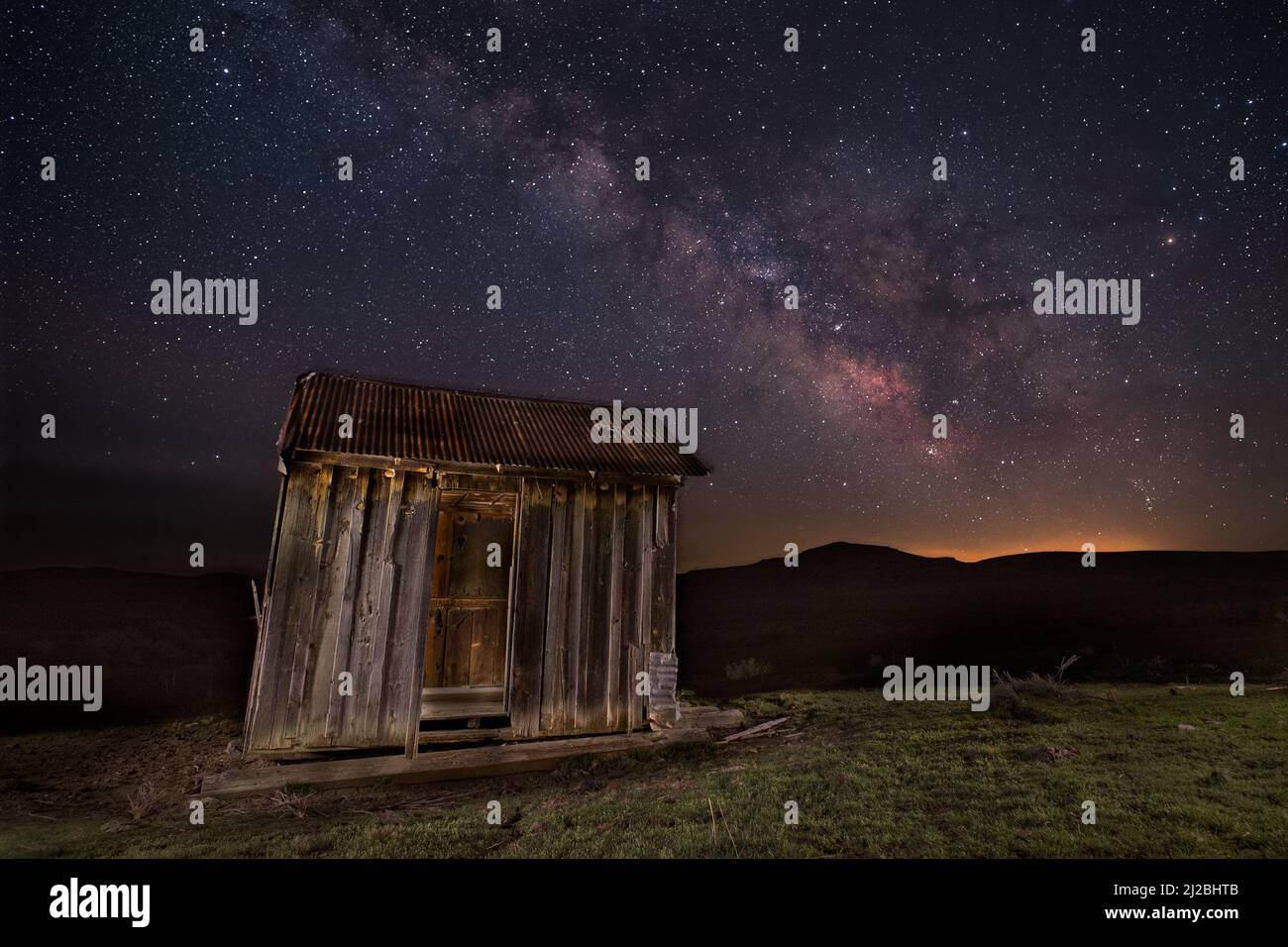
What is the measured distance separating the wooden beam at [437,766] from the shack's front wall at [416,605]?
0.26 meters

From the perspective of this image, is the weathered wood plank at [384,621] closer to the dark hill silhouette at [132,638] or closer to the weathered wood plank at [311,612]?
the weathered wood plank at [311,612]

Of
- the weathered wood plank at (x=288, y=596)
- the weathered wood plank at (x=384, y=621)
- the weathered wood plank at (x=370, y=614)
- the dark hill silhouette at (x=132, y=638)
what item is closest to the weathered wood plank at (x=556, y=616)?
the weathered wood plank at (x=384, y=621)

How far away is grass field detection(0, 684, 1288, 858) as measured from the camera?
616 cm

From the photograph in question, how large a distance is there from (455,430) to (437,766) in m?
5.44

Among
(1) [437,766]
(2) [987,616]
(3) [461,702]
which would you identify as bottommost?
(2) [987,616]

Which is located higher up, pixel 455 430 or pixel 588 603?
pixel 455 430

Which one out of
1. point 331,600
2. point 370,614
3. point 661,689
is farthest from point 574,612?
point 331,600

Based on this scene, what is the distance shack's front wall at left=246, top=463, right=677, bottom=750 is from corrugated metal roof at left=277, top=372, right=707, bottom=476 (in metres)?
0.48

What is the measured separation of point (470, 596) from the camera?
14094 millimetres

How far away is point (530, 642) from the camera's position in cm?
983

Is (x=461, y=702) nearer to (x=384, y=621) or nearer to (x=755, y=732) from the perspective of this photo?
(x=384, y=621)

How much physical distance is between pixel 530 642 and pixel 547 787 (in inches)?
85.9
